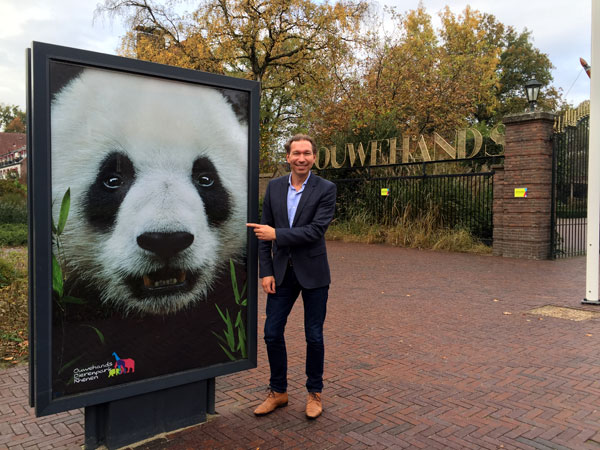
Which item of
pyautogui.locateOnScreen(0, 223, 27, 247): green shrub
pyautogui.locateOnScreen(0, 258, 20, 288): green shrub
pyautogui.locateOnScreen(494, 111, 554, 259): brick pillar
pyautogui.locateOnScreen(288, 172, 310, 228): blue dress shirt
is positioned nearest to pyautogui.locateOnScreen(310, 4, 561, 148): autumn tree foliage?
pyautogui.locateOnScreen(494, 111, 554, 259): brick pillar

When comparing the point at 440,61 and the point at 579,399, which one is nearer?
the point at 579,399

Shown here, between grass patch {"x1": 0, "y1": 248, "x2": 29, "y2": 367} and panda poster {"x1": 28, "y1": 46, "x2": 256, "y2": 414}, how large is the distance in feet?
7.77

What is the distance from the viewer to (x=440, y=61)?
89.7ft

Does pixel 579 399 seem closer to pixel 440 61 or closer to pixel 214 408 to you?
pixel 214 408

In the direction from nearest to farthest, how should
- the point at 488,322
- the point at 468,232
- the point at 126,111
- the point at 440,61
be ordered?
1. the point at 126,111
2. the point at 488,322
3. the point at 468,232
4. the point at 440,61

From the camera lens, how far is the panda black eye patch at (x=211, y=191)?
302 cm

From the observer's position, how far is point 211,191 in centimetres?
310

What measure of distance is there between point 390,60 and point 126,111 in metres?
22.2

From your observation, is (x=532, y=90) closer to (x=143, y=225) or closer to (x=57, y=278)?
(x=143, y=225)

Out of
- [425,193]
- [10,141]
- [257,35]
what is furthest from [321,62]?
[10,141]

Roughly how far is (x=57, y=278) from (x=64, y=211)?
336 millimetres

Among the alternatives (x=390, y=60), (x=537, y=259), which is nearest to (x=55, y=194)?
(x=537, y=259)

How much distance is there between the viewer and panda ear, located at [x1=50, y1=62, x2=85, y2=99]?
2463 millimetres

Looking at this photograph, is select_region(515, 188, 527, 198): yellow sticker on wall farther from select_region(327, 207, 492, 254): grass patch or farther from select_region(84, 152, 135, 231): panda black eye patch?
select_region(84, 152, 135, 231): panda black eye patch
